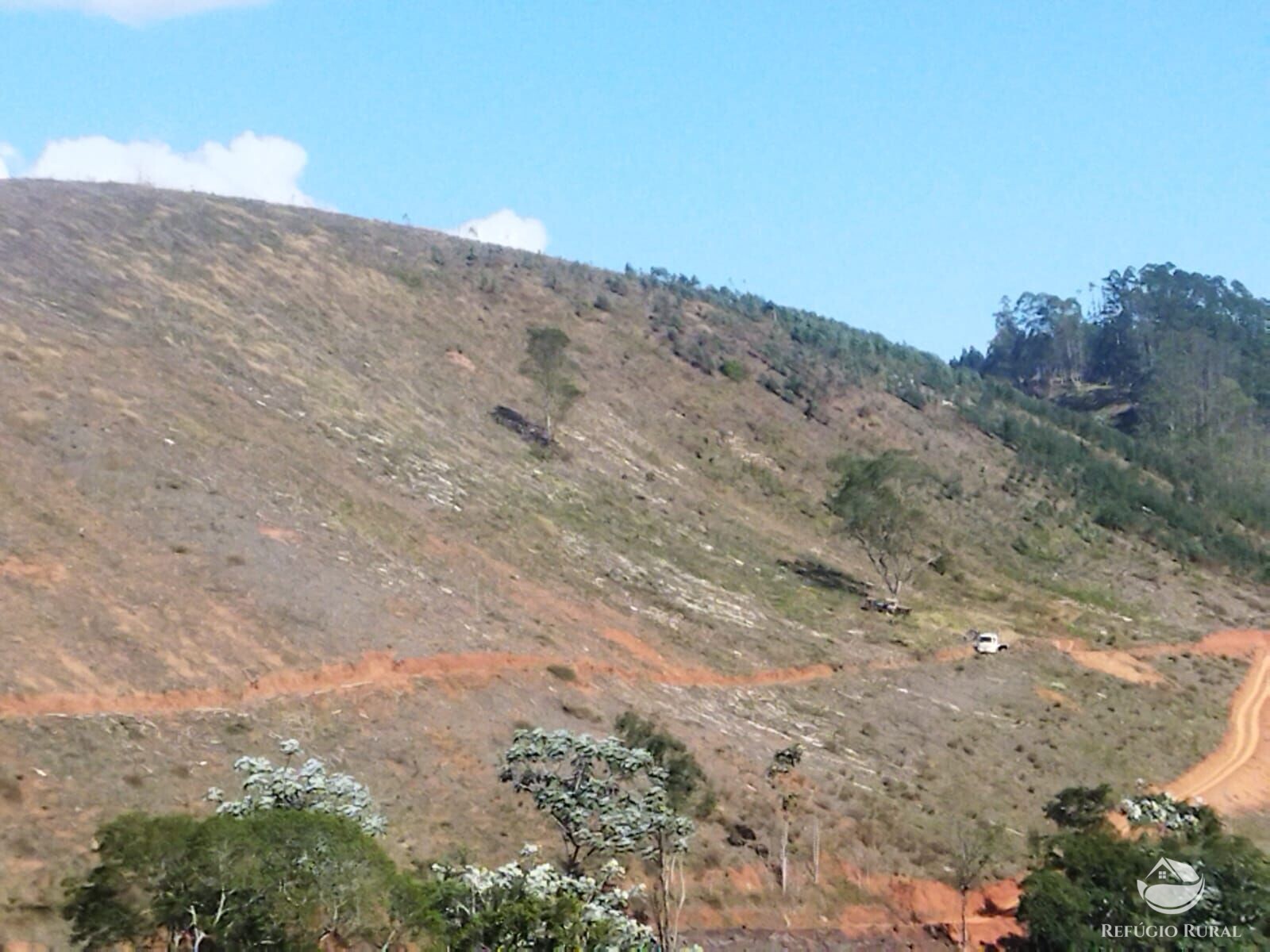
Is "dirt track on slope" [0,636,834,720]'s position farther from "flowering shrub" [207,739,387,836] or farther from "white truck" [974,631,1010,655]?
"white truck" [974,631,1010,655]

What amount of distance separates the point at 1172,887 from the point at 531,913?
37.8 feet

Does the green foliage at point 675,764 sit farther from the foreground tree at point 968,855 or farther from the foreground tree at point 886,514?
the foreground tree at point 886,514

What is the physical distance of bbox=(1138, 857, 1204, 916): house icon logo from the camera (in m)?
19.4

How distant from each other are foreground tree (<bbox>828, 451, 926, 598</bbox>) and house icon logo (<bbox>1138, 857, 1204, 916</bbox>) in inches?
1285

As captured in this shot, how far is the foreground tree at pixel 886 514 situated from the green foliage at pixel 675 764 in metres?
28.7

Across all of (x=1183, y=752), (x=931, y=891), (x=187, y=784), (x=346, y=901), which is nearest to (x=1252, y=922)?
(x=931, y=891)

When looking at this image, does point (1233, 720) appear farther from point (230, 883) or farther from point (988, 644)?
point (230, 883)

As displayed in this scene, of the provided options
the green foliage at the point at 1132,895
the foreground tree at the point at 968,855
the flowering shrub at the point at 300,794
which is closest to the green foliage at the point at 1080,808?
the foreground tree at the point at 968,855

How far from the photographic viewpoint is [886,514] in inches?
2119

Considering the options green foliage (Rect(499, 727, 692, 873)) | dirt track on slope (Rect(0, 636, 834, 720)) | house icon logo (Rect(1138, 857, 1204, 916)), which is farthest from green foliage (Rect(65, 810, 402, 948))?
house icon logo (Rect(1138, 857, 1204, 916))

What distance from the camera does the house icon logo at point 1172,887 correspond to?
19.4 meters

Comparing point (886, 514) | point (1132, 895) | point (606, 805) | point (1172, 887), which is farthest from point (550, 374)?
point (1172, 887)

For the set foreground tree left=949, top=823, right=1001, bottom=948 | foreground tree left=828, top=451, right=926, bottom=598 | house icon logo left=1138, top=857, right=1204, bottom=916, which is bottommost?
foreground tree left=949, top=823, right=1001, bottom=948

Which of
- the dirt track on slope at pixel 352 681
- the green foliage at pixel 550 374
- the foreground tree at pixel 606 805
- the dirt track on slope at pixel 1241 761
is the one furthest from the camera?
the green foliage at pixel 550 374
